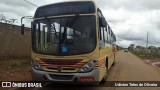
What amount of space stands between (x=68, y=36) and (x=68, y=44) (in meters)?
0.30

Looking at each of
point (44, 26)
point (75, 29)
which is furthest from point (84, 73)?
point (44, 26)

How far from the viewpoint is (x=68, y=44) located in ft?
28.4

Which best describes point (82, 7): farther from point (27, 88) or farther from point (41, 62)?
point (27, 88)

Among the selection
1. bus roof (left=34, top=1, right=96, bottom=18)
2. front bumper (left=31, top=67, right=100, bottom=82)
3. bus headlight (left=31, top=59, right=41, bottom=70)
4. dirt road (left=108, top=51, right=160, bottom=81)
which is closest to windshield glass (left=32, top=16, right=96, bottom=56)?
bus roof (left=34, top=1, right=96, bottom=18)

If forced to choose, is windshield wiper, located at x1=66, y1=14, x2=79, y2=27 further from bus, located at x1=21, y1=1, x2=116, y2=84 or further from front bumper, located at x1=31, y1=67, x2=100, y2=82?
front bumper, located at x1=31, y1=67, x2=100, y2=82

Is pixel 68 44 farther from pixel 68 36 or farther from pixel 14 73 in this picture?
pixel 14 73

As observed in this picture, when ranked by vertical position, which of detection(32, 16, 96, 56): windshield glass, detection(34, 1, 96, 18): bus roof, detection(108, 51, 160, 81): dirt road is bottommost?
detection(108, 51, 160, 81): dirt road

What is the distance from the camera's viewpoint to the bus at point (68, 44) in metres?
8.47

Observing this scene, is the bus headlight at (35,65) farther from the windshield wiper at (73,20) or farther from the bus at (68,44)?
the windshield wiper at (73,20)

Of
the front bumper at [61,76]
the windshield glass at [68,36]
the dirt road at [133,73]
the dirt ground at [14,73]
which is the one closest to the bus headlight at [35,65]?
the front bumper at [61,76]

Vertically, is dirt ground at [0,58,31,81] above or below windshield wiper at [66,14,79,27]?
below

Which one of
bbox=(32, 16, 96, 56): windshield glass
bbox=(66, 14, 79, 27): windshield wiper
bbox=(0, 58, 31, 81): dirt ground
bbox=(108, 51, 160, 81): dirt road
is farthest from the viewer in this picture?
bbox=(108, 51, 160, 81): dirt road

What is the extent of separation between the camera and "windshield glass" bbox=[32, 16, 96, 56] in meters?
8.60

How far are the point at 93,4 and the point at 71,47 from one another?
66.4 inches
